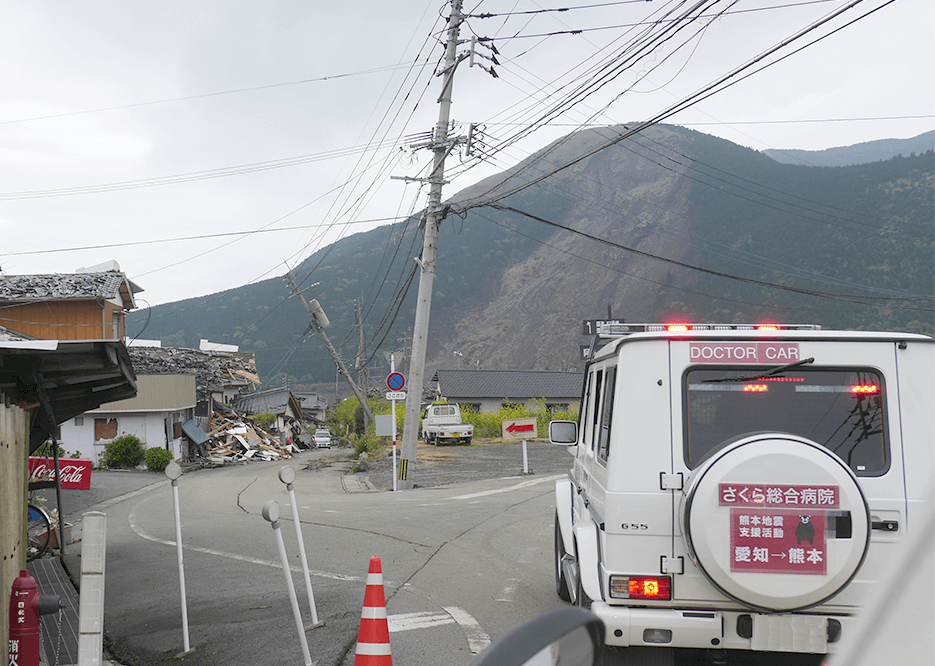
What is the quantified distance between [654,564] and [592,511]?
0.81 meters

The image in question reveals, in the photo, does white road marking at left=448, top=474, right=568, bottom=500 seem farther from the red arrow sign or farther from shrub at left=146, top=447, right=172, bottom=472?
Answer: shrub at left=146, top=447, right=172, bottom=472

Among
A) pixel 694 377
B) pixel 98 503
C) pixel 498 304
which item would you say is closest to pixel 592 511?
pixel 694 377

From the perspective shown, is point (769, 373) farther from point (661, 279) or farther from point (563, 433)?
point (661, 279)

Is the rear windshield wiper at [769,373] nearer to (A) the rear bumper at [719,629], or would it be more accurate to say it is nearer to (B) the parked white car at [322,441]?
(A) the rear bumper at [719,629]

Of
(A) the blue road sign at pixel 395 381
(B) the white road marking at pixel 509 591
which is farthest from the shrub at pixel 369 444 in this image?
(B) the white road marking at pixel 509 591

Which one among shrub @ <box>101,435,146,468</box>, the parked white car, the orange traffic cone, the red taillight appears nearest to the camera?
the red taillight

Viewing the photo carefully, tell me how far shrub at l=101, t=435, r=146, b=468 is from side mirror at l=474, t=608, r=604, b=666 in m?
37.6

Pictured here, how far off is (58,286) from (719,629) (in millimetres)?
32413

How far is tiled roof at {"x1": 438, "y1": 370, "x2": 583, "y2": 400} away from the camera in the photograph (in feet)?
235

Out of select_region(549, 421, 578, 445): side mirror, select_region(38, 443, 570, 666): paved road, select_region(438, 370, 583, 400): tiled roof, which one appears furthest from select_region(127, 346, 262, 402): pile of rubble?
select_region(549, 421, 578, 445): side mirror

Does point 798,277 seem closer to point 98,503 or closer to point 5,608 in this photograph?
point 98,503

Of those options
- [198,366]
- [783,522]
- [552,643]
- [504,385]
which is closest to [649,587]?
[783,522]

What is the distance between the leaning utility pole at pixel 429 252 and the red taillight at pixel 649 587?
15.9m

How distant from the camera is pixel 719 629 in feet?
14.0
